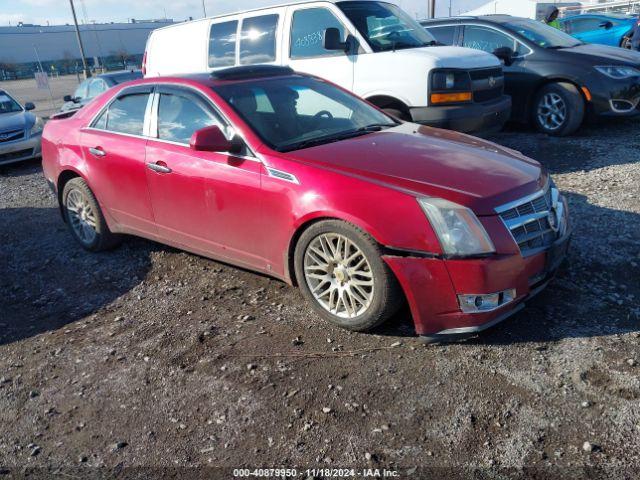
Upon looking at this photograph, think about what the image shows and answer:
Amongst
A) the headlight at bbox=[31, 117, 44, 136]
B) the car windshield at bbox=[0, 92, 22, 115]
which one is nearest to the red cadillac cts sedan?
A: the headlight at bbox=[31, 117, 44, 136]

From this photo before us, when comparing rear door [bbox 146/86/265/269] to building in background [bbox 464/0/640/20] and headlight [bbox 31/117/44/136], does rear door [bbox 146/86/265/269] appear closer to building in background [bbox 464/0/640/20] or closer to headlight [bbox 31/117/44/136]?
headlight [bbox 31/117/44/136]

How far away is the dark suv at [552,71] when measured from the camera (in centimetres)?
796

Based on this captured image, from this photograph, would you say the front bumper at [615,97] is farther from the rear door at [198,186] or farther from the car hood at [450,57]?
the rear door at [198,186]

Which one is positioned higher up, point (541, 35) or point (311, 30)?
point (311, 30)

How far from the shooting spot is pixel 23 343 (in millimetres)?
4004

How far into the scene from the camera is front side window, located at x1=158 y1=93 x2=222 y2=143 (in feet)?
14.1

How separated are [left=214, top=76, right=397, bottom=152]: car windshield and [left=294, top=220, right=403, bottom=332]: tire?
75cm

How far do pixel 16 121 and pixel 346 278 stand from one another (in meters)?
9.63

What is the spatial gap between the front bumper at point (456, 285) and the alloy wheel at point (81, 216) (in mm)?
3325

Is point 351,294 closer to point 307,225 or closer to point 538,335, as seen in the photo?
point 307,225

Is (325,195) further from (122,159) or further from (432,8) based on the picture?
(432,8)

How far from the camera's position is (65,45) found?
2832 inches

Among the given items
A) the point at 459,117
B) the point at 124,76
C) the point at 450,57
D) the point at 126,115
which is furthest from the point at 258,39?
the point at 124,76

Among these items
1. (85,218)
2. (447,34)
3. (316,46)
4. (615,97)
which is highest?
(316,46)
